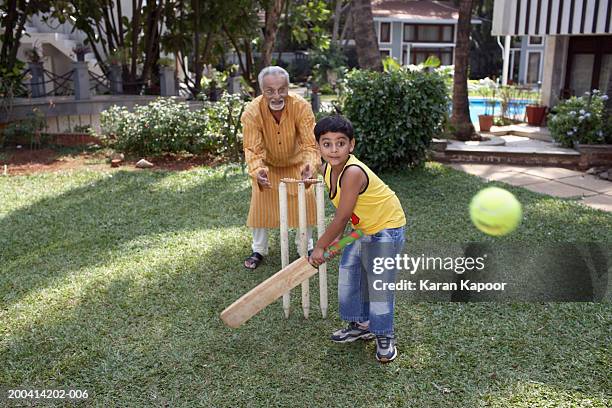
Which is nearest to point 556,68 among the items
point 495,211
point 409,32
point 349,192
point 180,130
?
point 495,211

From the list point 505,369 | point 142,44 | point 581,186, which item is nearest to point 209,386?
point 505,369

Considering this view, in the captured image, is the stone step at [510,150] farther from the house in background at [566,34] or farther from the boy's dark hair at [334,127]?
the boy's dark hair at [334,127]

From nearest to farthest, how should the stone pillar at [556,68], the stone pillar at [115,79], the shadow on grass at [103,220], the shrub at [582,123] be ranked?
the shadow on grass at [103,220], the shrub at [582,123], the stone pillar at [556,68], the stone pillar at [115,79]

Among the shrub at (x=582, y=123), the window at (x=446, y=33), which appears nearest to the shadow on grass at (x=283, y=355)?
the shrub at (x=582, y=123)

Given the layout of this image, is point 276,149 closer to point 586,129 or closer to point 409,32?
point 586,129

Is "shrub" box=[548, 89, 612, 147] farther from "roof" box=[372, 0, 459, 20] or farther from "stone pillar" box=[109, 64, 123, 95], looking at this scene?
"roof" box=[372, 0, 459, 20]

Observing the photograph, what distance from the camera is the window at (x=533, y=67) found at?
29.5 m

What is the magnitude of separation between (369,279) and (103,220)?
3759mm

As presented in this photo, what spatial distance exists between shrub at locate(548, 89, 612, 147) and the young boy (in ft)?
22.0

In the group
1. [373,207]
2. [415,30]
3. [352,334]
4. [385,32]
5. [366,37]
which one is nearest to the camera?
[373,207]

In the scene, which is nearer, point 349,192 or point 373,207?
point 349,192

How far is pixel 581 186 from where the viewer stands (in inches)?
292

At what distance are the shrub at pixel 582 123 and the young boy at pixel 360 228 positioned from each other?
264 inches

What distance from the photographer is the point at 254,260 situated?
4.80 metres
